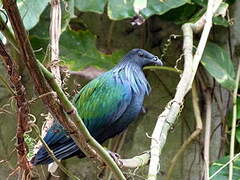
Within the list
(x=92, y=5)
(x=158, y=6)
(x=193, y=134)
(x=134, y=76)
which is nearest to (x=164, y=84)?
(x=193, y=134)

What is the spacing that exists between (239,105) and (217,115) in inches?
5.9

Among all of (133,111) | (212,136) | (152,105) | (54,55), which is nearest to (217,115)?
(212,136)

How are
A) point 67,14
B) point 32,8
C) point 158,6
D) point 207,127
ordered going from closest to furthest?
1. point 32,8
2. point 67,14
3. point 158,6
4. point 207,127

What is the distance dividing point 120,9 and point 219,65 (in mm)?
494

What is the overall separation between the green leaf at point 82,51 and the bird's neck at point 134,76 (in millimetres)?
392

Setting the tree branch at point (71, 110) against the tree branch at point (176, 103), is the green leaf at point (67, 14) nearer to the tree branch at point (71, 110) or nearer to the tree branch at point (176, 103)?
the tree branch at point (176, 103)

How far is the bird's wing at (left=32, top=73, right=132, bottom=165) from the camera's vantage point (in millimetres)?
1590

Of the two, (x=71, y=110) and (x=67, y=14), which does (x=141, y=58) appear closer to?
(x=67, y=14)

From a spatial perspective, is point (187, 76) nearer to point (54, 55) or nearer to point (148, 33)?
A: point (54, 55)

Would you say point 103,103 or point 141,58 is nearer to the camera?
point 103,103

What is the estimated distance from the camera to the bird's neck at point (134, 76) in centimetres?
167


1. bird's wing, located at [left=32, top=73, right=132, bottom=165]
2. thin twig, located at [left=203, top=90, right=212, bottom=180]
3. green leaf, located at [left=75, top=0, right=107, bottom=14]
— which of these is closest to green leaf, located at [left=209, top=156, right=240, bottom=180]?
thin twig, located at [left=203, top=90, right=212, bottom=180]

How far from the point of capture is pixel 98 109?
5.32 feet

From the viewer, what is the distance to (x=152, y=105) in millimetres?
2439
